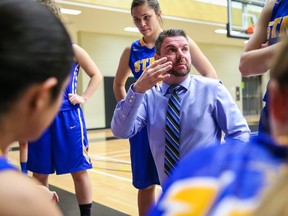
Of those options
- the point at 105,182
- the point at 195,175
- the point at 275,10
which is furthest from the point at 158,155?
the point at 105,182

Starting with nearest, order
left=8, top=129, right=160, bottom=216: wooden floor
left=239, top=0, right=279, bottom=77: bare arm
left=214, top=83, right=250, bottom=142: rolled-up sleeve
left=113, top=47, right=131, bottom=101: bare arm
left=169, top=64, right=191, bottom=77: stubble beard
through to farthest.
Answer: left=239, top=0, right=279, bottom=77: bare arm < left=214, top=83, right=250, bottom=142: rolled-up sleeve < left=169, top=64, right=191, bottom=77: stubble beard < left=113, top=47, right=131, bottom=101: bare arm < left=8, top=129, right=160, bottom=216: wooden floor

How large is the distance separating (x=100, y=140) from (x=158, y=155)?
696 cm

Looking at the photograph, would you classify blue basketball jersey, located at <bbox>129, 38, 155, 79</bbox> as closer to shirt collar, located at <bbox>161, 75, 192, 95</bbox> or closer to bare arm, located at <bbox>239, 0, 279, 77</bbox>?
shirt collar, located at <bbox>161, 75, 192, 95</bbox>

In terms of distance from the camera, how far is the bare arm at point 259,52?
143cm

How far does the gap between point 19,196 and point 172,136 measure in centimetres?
112

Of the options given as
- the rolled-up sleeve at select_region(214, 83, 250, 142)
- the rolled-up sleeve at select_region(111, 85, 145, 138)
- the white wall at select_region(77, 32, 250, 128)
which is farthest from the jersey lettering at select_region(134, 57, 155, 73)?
the white wall at select_region(77, 32, 250, 128)

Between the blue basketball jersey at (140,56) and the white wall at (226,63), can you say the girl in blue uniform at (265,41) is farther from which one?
the white wall at (226,63)

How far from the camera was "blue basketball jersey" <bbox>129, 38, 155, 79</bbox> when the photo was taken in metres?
2.47

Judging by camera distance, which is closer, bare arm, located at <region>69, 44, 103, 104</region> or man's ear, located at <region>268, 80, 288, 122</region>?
man's ear, located at <region>268, 80, 288, 122</region>

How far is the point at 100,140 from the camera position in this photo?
28.3ft

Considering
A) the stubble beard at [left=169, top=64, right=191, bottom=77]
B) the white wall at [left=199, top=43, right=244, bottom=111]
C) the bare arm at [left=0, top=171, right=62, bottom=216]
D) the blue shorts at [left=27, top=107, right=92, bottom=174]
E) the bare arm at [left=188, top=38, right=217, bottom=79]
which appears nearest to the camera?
the bare arm at [left=0, top=171, right=62, bottom=216]

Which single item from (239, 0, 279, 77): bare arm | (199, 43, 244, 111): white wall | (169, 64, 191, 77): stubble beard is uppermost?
(239, 0, 279, 77): bare arm

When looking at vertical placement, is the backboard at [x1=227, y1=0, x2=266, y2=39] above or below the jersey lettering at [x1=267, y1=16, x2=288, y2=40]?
below

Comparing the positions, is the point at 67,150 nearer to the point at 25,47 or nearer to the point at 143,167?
the point at 143,167
